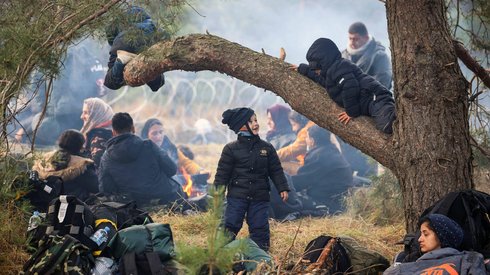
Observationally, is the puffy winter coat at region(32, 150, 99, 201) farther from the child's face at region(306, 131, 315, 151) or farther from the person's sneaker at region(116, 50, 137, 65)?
the child's face at region(306, 131, 315, 151)

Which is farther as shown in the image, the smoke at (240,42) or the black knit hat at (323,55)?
the smoke at (240,42)

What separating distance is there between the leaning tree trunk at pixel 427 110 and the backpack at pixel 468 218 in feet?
1.66

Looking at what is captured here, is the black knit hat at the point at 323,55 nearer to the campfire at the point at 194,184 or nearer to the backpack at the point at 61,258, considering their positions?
the backpack at the point at 61,258

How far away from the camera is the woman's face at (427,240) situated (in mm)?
4039

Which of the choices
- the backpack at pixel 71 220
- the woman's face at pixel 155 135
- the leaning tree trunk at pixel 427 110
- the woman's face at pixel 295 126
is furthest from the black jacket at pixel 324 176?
the backpack at pixel 71 220

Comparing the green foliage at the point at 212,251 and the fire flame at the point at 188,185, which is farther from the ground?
the green foliage at the point at 212,251

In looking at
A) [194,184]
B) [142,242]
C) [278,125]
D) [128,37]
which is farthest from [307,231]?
[278,125]

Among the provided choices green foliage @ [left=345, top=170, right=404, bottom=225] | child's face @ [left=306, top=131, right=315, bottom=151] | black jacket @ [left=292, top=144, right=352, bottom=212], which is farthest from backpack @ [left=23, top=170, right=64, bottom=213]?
child's face @ [left=306, top=131, right=315, bottom=151]

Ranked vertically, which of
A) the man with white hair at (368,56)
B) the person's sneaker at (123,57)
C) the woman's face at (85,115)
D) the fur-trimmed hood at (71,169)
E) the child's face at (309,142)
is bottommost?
the fur-trimmed hood at (71,169)

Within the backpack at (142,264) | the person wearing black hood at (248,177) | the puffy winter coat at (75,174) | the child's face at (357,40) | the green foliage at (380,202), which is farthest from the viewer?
the child's face at (357,40)

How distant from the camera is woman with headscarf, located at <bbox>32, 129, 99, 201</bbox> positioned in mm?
7656

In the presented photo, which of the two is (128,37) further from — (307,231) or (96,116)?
(96,116)

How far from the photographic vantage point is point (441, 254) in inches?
152

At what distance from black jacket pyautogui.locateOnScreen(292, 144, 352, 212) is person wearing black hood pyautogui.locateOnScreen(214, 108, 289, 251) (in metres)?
3.13
